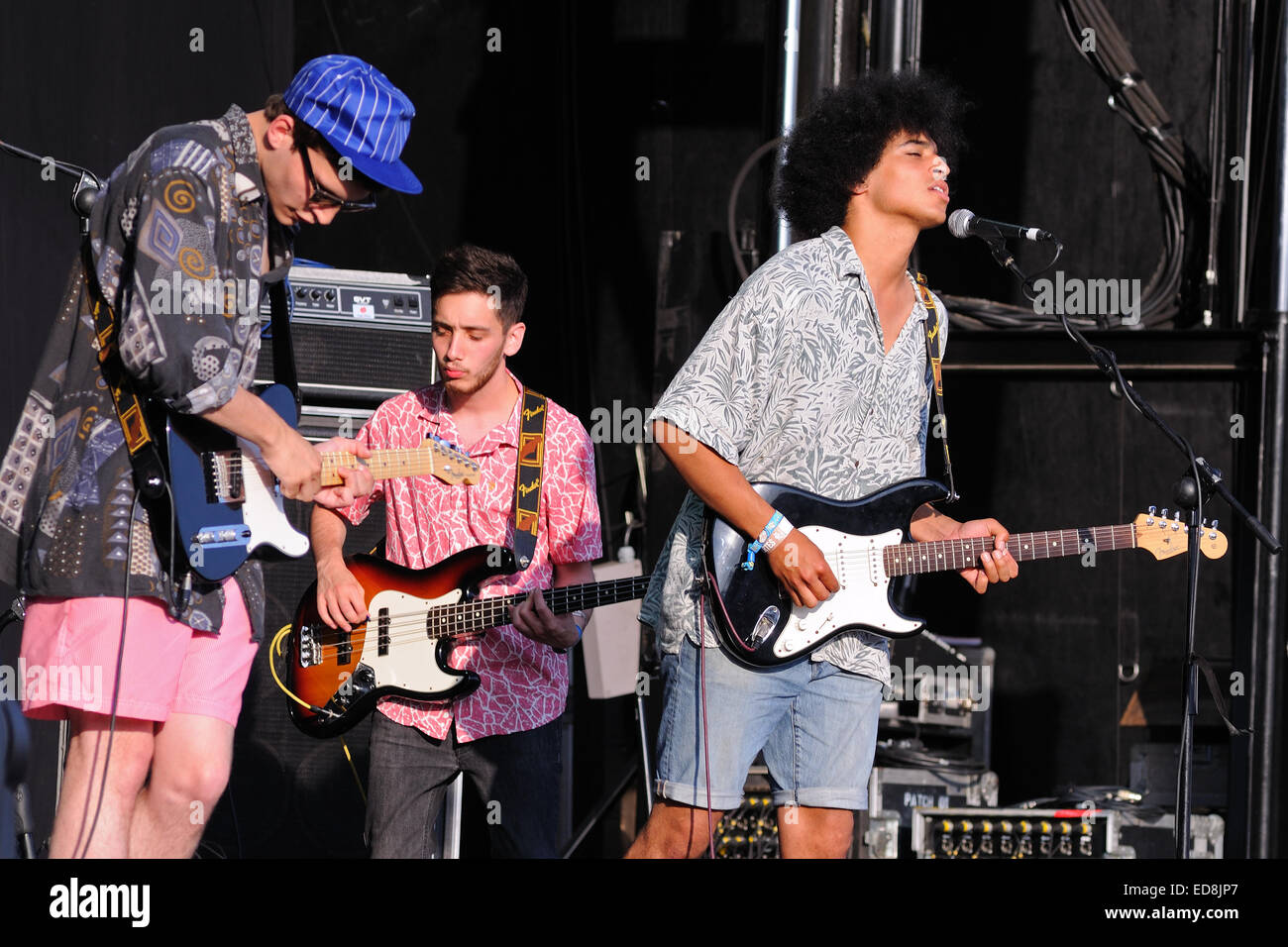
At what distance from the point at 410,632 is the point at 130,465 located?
987 millimetres

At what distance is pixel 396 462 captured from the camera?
3.54 meters

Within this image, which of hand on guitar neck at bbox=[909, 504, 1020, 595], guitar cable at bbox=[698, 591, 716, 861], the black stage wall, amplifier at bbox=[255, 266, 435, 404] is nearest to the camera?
guitar cable at bbox=[698, 591, 716, 861]

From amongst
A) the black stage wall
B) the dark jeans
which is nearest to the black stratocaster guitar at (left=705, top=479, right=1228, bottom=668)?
the dark jeans

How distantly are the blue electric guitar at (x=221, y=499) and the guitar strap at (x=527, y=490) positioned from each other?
66 centimetres

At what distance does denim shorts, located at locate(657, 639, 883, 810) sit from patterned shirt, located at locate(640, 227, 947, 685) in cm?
6

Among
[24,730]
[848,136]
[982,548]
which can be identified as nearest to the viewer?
[982,548]

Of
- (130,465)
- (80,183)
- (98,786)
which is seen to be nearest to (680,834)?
(98,786)

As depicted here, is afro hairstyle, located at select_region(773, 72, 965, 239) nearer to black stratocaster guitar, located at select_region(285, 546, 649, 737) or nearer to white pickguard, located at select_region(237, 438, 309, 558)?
black stratocaster guitar, located at select_region(285, 546, 649, 737)

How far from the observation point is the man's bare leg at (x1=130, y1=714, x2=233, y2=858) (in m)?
2.86

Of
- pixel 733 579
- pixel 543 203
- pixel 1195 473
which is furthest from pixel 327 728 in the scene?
pixel 543 203

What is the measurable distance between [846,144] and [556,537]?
1.24 metres

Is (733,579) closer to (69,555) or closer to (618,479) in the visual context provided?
(69,555)

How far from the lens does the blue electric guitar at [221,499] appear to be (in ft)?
9.28

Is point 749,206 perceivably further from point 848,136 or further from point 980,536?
point 980,536
